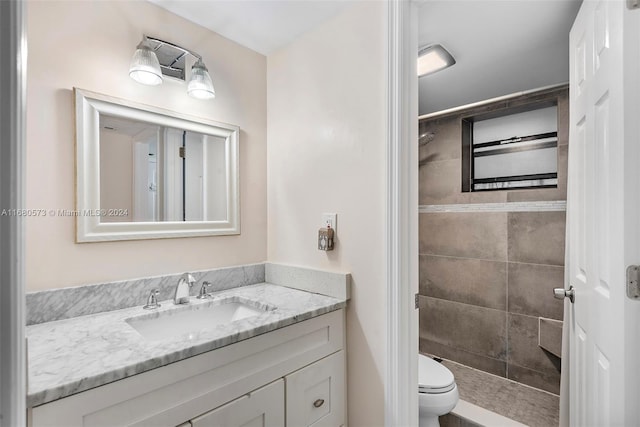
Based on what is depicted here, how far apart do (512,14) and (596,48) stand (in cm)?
48

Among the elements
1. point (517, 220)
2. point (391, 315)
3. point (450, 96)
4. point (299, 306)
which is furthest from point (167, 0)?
point (517, 220)

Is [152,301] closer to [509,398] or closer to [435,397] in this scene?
[435,397]

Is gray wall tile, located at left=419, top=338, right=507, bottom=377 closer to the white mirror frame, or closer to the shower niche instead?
the shower niche

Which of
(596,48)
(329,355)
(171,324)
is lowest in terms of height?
(329,355)

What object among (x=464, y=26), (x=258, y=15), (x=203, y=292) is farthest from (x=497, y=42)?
(x=203, y=292)

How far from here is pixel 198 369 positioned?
96cm

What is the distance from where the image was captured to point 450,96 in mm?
2432

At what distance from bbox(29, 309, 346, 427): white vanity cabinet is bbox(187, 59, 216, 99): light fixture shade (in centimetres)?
114

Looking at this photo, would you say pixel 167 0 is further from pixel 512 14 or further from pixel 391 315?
pixel 391 315

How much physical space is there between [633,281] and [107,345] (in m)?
1.48

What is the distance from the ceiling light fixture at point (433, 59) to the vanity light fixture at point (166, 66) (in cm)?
115

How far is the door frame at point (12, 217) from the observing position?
376 millimetres

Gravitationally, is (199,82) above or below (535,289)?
above

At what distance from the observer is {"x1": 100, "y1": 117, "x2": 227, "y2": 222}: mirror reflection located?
4.30 feet
